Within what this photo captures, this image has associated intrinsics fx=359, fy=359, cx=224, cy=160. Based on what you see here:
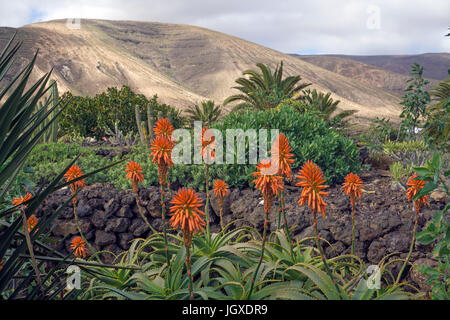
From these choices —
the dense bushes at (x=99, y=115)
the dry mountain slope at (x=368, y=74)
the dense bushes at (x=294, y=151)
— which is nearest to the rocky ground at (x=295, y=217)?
the dense bushes at (x=294, y=151)

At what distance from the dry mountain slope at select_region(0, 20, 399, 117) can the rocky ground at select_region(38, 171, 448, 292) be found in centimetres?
6382

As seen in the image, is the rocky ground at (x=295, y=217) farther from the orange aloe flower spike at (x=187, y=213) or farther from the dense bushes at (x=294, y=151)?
the orange aloe flower spike at (x=187, y=213)

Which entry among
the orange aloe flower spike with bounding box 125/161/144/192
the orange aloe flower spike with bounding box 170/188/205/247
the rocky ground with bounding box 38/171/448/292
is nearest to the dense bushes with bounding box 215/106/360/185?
the rocky ground with bounding box 38/171/448/292

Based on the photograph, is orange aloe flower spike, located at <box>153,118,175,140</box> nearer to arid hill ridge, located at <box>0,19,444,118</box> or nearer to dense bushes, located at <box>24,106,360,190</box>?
dense bushes, located at <box>24,106,360,190</box>

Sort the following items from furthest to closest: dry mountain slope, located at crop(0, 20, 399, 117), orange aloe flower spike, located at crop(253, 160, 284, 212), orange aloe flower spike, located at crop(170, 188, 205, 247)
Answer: dry mountain slope, located at crop(0, 20, 399, 117)
orange aloe flower spike, located at crop(253, 160, 284, 212)
orange aloe flower spike, located at crop(170, 188, 205, 247)

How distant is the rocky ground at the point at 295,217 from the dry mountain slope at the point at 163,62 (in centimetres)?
6382

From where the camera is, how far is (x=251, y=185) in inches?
199

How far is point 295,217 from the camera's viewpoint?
401 cm

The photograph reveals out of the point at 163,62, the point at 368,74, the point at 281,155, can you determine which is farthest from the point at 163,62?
the point at 281,155

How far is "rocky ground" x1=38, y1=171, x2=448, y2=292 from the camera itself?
12.1 feet

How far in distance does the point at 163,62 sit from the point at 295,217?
379 ft

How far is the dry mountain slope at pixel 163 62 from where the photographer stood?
3081 inches
